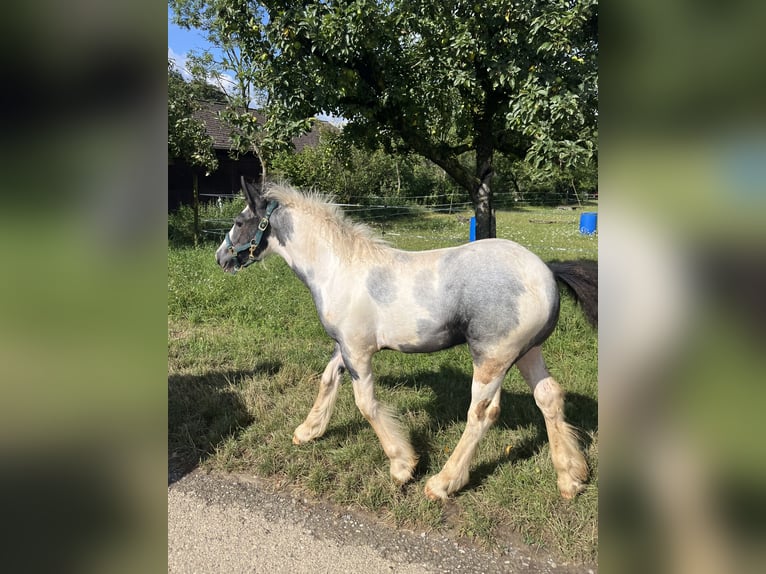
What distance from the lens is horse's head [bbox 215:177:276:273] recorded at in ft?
9.99

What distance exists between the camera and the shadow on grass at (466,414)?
3.26 m

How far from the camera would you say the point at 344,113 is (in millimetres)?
6363

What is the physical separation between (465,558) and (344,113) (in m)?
5.45

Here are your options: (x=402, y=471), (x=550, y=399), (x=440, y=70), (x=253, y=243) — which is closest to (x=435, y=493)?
(x=402, y=471)

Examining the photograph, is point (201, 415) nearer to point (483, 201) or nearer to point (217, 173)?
point (483, 201)

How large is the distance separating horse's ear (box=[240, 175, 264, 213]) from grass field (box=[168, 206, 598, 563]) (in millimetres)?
498

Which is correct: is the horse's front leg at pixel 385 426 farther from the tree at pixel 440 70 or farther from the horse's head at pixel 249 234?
the tree at pixel 440 70

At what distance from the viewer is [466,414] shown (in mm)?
3814

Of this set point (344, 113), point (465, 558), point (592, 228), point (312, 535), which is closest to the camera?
point (465, 558)

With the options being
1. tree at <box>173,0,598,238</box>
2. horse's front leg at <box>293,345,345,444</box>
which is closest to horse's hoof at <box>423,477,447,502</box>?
horse's front leg at <box>293,345,345,444</box>

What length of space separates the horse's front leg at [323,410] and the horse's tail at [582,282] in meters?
1.62

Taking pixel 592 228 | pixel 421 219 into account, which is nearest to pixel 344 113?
pixel 592 228
